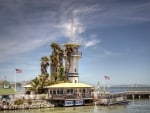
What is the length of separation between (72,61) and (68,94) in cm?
1169

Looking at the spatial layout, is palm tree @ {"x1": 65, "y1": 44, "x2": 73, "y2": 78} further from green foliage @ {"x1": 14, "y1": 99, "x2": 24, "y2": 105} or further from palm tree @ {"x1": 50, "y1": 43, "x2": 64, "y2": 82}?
green foliage @ {"x1": 14, "y1": 99, "x2": 24, "y2": 105}

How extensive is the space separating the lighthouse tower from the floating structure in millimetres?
8021

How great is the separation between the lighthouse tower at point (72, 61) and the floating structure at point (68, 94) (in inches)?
316

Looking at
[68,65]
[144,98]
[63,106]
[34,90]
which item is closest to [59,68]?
[68,65]

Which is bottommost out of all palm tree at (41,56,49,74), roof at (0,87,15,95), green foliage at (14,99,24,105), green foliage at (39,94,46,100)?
green foliage at (14,99,24,105)

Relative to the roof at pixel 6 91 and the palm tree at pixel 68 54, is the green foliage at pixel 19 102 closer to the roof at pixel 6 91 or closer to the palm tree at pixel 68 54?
the roof at pixel 6 91

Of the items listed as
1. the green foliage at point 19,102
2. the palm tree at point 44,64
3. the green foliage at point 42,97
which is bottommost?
the green foliage at point 19,102

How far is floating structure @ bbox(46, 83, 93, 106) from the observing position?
189 ft

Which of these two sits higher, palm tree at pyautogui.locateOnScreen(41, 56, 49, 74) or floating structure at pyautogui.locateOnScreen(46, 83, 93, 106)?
palm tree at pyautogui.locateOnScreen(41, 56, 49, 74)

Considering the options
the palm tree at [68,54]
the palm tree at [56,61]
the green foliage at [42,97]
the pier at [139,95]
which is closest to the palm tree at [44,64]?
the palm tree at [56,61]

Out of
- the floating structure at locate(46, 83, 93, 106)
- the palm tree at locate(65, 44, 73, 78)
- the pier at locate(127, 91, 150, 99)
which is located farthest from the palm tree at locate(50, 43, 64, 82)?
the pier at locate(127, 91, 150, 99)

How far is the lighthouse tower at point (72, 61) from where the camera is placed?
6769cm

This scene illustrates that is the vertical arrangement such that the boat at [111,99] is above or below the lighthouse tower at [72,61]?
below

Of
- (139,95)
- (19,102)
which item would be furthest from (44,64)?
(139,95)
